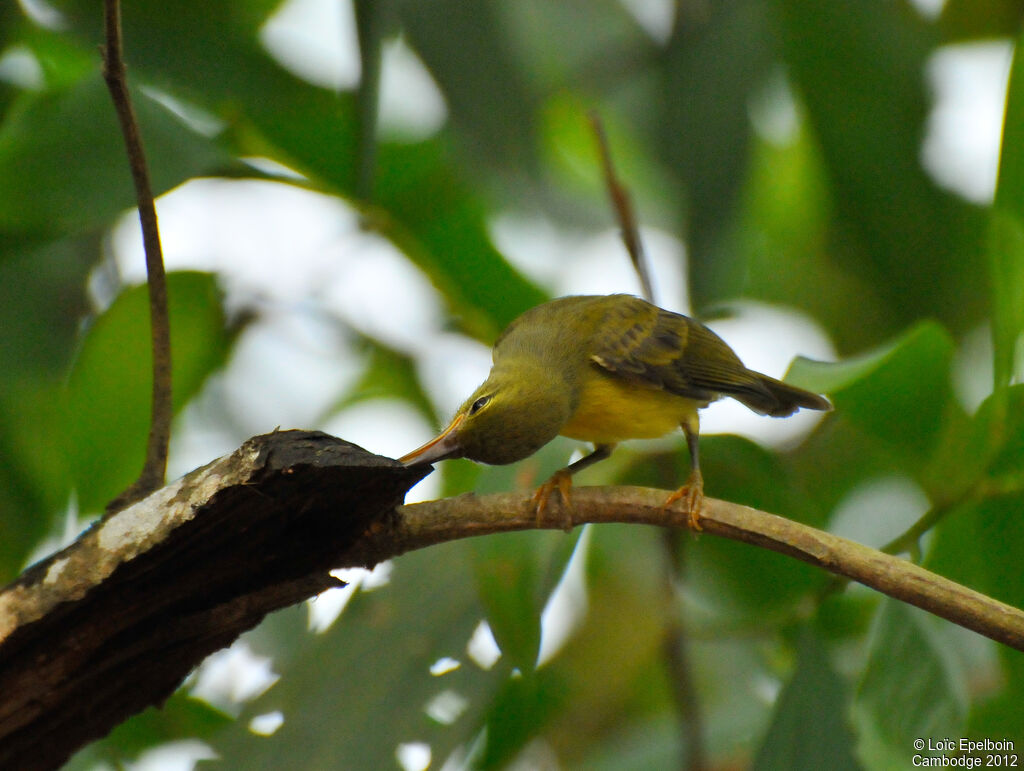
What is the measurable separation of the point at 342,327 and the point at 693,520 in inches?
99.3

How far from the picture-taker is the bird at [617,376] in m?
2.85

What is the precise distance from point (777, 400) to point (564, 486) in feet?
3.19

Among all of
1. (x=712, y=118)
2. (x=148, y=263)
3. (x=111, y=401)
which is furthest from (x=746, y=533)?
(x=111, y=401)

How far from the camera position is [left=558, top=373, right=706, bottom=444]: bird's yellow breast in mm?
3107

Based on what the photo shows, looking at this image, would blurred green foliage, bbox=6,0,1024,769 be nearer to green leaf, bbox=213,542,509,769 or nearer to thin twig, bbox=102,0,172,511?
green leaf, bbox=213,542,509,769

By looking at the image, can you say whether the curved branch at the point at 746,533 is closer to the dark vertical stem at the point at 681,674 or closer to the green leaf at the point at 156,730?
the dark vertical stem at the point at 681,674

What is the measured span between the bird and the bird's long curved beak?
0.15 m

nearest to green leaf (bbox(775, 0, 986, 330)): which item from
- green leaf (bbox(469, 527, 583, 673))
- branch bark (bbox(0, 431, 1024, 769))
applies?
green leaf (bbox(469, 527, 583, 673))

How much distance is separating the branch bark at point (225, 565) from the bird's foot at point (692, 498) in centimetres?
2

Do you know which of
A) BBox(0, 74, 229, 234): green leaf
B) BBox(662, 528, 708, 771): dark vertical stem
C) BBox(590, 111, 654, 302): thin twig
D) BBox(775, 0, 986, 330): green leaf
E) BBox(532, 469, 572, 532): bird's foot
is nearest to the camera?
BBox(532, 469, 572, 532): bird's foot

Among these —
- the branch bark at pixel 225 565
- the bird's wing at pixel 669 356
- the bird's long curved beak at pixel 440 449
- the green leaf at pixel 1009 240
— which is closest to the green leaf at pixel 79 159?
the bird's long curved beak at pixel 440 449

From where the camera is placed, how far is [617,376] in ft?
10.5

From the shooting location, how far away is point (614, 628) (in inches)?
167

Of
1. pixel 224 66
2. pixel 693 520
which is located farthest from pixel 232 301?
pixel 693 520
